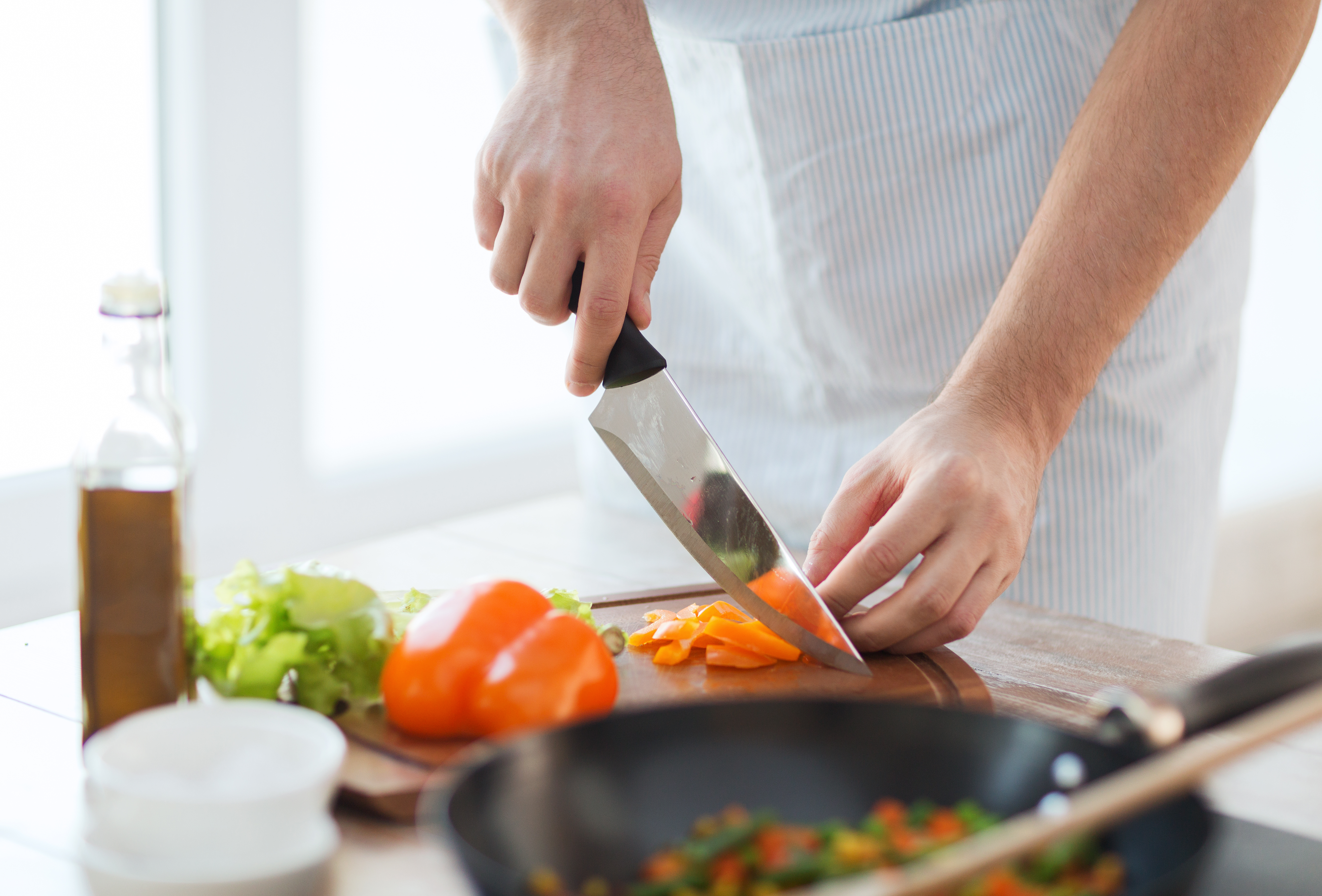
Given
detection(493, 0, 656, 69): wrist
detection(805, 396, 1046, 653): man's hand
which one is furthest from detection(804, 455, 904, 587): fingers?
detection(493, 0, 656, 69): wrist

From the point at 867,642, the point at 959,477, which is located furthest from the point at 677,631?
the point at 959,477

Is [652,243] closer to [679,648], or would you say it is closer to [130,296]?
[679,648]

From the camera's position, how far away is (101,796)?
64cm

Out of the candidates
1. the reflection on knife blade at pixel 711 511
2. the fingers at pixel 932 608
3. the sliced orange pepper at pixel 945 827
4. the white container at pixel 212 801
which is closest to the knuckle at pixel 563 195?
the reflection on knife blade at pixel 711 511

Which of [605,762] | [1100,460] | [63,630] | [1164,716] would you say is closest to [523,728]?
[605,762]

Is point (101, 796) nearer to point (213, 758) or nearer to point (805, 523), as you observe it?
point (213, 758)

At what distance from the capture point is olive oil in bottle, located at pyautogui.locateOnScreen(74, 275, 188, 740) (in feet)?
2.57

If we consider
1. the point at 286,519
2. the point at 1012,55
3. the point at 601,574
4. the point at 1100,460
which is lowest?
the point at 286,519

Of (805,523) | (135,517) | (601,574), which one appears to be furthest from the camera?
(805,523)

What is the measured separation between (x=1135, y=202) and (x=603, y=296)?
525mm

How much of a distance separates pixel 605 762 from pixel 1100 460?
3.29 feet

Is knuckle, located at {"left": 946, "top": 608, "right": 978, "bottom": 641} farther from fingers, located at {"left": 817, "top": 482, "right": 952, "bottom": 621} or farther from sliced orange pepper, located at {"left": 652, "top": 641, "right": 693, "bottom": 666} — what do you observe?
sliced orange pepper, located at {"left": 652, "top": 641, "right": 693, "bottom": 666}

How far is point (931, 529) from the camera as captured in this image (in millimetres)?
1038

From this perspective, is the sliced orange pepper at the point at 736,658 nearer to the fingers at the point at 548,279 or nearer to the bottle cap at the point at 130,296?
the fingers at the point at 548,279
